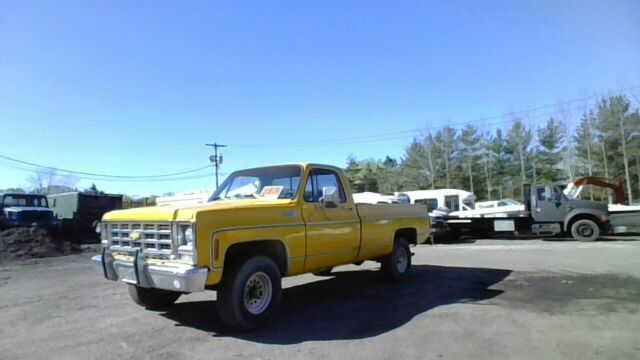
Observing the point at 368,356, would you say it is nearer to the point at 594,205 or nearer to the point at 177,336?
the point at 177,336

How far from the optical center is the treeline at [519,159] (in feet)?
151

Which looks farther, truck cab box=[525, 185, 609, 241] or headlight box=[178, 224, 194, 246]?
truck cab box=[525, 185, 609, 241]

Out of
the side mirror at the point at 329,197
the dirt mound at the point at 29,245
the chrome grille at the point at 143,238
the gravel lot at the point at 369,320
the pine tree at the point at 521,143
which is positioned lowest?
the gravel lot at the point at 369,320

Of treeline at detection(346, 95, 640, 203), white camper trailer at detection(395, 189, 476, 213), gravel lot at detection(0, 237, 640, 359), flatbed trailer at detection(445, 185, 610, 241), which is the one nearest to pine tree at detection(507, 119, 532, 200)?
treeline at detection(346, 95, 640, 203)

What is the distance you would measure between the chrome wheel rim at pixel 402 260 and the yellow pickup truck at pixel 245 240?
1104mm

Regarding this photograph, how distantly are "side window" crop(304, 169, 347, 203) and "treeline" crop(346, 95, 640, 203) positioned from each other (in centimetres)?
3937

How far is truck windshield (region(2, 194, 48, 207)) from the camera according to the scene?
23400 mm

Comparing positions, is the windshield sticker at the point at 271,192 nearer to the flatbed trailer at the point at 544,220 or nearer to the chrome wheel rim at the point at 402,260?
the chrome wheel rim at the point at 402,260

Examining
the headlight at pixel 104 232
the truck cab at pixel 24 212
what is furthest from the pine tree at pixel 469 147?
the headlight at pixel 104 232

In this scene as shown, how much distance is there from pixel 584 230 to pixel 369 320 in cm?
1576

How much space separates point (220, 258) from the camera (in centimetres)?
533

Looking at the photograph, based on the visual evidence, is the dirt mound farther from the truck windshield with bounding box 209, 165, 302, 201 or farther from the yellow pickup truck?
the truck windshield with bounding box 209, 165, 302, 201

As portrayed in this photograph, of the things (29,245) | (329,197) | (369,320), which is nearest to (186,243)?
(329,197)

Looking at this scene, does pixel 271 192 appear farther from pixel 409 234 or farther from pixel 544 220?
pixel 544 220
